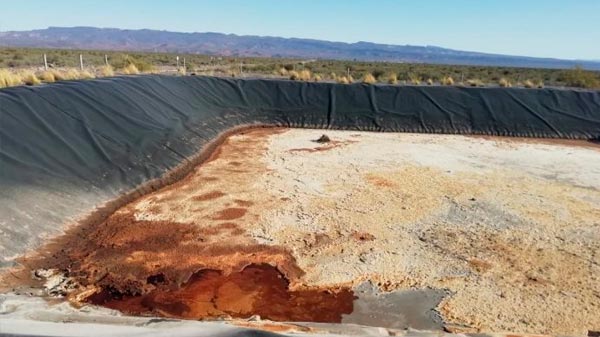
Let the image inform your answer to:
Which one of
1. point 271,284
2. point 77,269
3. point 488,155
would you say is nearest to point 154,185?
point 77,269

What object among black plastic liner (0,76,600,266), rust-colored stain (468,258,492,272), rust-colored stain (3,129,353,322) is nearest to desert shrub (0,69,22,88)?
black plastic liner (0,76,600,266)

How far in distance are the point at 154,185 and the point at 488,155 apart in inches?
258

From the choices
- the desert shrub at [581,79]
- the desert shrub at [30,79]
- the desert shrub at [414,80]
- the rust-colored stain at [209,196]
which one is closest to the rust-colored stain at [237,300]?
the rust-colored stain at [209,196]

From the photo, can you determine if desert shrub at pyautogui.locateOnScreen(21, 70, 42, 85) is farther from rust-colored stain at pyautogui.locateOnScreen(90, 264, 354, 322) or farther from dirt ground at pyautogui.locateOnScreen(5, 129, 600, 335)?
rust-colored stain at pyautogui.locateOnScreen(90, 264, 354, 322)

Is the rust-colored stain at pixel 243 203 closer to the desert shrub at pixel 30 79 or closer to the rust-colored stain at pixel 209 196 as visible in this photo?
the rust-colored stain at pixel 209 196

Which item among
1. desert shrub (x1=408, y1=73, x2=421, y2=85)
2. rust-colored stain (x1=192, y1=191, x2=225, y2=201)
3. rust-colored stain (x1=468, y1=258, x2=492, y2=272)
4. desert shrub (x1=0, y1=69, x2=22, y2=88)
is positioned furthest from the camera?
desert shrub (x1=408, y1=73, x2=421, y2=85)

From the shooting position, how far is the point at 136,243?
15.3 feet

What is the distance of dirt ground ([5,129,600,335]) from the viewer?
3752mm

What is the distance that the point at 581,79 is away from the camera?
21703 millimetres

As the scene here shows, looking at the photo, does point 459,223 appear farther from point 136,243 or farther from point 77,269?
point 77,269

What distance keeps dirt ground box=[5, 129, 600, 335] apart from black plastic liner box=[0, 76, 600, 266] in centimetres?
50

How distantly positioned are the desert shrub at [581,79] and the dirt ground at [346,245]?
Answer: 15.4 m

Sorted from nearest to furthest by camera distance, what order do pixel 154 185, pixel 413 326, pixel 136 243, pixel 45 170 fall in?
pixel 413 326, pixel 136 243, pixel 45 170, pixel 154 185

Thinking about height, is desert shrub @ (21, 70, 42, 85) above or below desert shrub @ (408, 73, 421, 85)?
below
